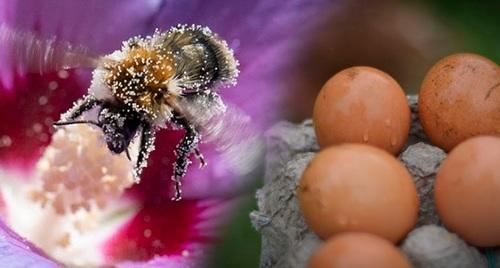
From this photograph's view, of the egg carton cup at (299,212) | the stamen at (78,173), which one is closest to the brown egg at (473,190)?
the egg carton cup at (299,212)

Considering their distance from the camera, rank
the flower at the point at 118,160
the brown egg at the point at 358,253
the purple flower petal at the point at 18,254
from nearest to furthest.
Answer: the brown egg at the point at 358,253
the purple flower petal at the point at 18,254
the flower at the point at 118,160

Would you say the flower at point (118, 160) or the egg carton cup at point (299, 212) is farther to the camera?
the flower at point (118, 160)

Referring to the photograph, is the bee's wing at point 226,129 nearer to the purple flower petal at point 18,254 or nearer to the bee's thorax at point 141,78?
the bee's thorax at point 141,78

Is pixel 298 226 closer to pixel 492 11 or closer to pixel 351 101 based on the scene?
pixel 351 101

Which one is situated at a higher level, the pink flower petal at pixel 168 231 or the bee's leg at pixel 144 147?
the bee's leg at pixel 144 147

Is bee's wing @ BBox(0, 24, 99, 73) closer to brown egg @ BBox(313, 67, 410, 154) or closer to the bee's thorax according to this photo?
the bee's thorax

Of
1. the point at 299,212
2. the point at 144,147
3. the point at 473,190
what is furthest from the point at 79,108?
the point at 473,190

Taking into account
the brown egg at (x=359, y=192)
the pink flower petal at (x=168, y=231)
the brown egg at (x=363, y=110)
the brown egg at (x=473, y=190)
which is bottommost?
the brown egg at (x=473, y=190)
